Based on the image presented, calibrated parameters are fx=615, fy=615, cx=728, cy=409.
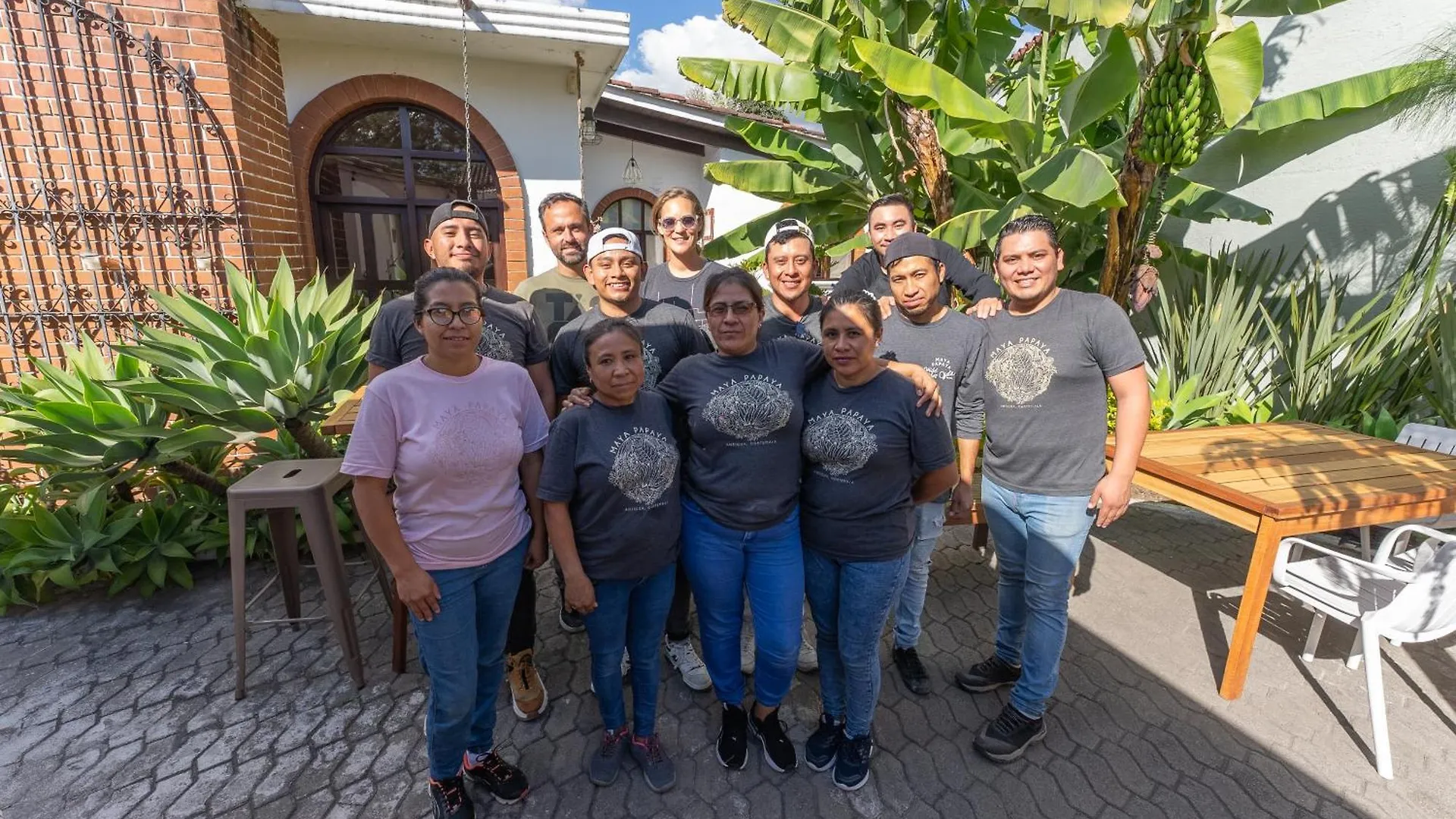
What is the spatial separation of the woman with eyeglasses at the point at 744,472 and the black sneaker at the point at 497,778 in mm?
842

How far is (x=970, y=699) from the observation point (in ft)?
9.45

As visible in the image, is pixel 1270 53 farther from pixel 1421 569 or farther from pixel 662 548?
pixel 662 548

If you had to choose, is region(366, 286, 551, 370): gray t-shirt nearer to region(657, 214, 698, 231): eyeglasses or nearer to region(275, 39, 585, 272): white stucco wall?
region(657, 214, 698, 231): eyeglasses

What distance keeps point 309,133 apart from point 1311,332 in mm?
8941

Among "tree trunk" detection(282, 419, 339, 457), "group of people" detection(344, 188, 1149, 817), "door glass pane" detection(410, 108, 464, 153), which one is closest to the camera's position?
"group of people" detection(344, 188, 1149, 817)

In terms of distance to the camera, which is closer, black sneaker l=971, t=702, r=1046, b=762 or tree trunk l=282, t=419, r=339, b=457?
black sneaker l=971, t=702, r=1046, b=762

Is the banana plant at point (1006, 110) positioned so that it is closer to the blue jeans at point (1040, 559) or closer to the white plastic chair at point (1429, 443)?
the white plastic chair at point (1429, 443)

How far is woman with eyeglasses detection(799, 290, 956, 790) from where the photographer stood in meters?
2.09

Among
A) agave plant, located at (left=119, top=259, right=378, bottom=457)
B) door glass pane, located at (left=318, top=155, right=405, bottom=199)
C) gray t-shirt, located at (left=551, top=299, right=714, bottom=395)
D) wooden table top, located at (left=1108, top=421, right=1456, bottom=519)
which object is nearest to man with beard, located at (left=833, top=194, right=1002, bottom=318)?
gray t-shirt, located at (left=551, top=299, right=714, bottom=395)

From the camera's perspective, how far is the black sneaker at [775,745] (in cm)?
244

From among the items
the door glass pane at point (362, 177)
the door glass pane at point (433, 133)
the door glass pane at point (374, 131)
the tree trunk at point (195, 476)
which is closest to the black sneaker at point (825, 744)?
the tree trunk at point (195, 476)

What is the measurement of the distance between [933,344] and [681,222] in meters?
1.31

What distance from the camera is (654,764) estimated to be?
7.85ft

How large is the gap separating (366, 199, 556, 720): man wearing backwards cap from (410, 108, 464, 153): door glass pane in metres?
4.18
